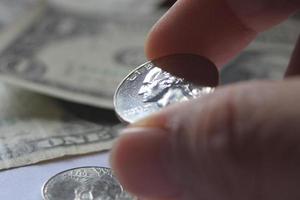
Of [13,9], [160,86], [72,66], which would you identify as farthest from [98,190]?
[13,9]

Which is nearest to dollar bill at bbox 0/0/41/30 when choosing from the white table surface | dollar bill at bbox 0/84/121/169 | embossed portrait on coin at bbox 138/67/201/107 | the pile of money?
the pile of money

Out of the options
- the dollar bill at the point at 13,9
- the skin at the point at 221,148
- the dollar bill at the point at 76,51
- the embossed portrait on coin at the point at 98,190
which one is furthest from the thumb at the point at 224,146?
the dollar bill at the point at 13,9

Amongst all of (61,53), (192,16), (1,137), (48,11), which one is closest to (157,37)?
(192,16)

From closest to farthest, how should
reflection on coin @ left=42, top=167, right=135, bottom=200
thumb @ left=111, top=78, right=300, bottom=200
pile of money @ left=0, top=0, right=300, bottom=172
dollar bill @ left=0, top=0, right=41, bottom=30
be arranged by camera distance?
thumb @ left=111, top=78, right=300, bottom=200 → reflection on coin @ left=42, top=167, right=135, bottom=200 → pile of money @ left=0, top=0, right=300, bottom=172 → dollar bill @ left=0, top=0, right=41, bottom=30

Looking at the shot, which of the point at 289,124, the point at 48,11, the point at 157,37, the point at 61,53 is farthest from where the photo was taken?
the point at 48,11

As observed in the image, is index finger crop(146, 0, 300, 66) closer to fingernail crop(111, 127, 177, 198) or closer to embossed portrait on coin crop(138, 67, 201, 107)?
embossed portrait on coin crop(138, 67, 201, 107)

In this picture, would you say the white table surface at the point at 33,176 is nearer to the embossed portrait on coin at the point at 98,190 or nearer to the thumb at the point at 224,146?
the embossed portrait on coin at the point at 98,190

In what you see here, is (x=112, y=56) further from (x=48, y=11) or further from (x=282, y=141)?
(x=282, y=141)
